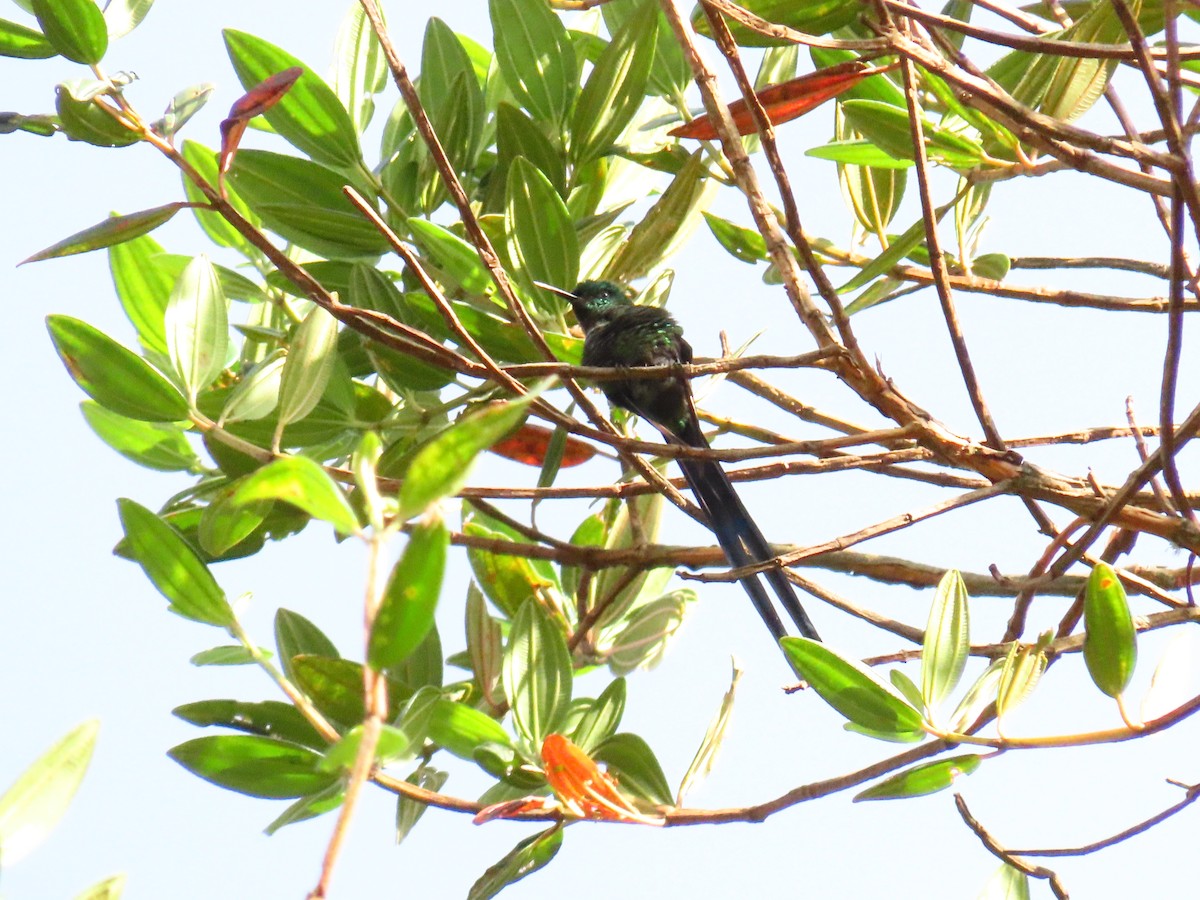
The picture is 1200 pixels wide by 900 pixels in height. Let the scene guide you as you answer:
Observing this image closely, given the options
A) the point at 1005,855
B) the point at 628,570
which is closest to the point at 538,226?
the point at 628,570

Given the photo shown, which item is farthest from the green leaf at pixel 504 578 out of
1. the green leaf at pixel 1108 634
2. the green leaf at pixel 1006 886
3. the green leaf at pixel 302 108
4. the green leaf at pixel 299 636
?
the green leaf at pixel 1108 634

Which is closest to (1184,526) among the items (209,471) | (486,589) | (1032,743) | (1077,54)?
(1032,743)

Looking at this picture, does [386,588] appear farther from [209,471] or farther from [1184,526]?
[209,471]

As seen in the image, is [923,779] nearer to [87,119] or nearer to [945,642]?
[945,642]

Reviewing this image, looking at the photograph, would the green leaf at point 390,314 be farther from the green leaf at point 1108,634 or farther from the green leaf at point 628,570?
the green leaf at point 1108,634

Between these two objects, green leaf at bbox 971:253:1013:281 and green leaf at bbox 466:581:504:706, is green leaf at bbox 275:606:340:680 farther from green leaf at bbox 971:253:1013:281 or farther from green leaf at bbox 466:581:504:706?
green leaf at bbox 971:253:1013:281

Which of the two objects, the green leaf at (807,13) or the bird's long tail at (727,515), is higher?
the green leaf at (807,13)

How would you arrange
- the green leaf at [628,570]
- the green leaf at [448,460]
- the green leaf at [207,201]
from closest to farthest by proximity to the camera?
the green leaf at [448,460] < the green leaf at [628,570] < the green leaf at [207,201]
